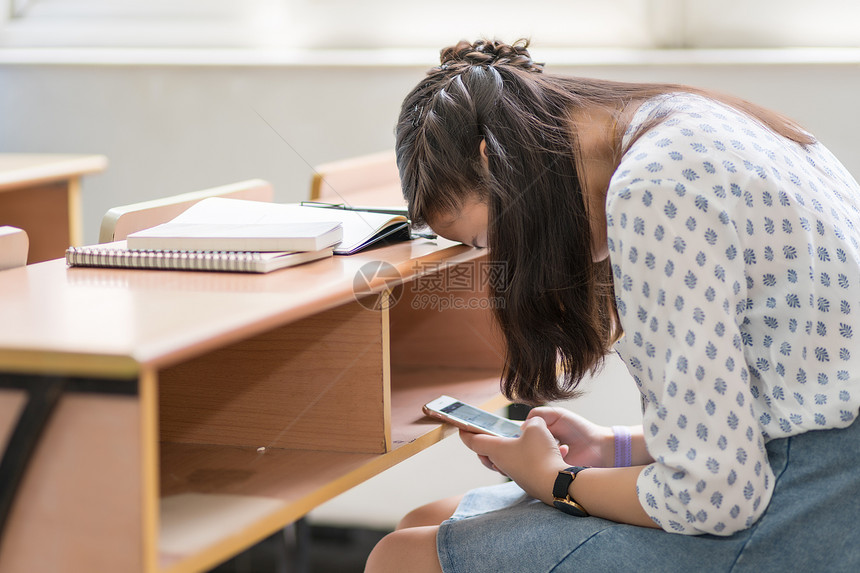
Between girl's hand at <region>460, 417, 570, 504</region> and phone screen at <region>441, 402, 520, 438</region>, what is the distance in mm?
39

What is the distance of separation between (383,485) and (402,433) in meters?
1.17

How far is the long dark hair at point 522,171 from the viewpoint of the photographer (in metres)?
0.96

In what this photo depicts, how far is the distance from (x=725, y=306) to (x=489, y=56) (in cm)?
42

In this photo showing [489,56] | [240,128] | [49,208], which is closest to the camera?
[489,56]

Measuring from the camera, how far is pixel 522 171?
3.14ft

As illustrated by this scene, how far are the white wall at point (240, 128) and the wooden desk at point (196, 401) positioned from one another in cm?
80

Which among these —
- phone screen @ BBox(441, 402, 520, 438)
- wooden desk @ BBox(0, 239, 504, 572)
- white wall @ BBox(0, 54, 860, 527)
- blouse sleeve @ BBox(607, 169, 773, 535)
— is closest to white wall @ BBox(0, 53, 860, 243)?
white wall @ BBox(0, 54, 860, 527)

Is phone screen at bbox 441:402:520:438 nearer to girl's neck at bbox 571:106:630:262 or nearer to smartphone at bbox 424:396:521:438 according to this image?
smartphone at bbox 424:396:521:438

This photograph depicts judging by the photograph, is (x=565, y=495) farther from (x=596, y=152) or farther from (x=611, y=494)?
(x=596, y=152)

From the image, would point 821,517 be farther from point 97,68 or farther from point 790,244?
point 97,68

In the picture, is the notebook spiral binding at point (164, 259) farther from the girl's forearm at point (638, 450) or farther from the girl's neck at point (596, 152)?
the girl's forearm at point (638, 450)

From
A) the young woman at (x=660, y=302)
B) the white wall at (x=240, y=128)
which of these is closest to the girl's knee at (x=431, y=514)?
the young woman at (x=660, y=302)

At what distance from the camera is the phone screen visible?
42.9 inches

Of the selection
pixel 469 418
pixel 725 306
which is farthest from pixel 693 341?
pixel 469 418
